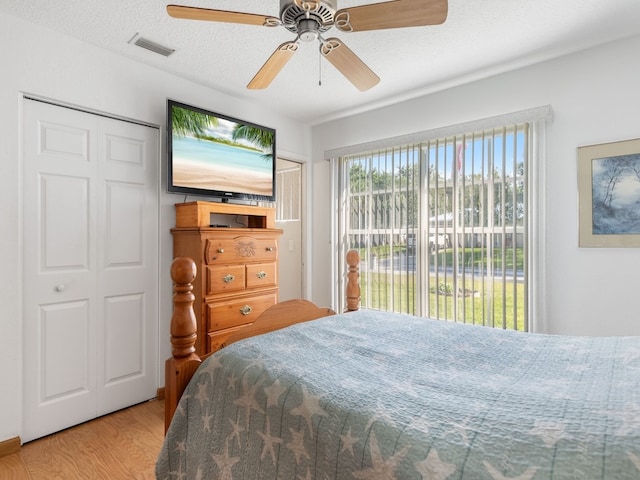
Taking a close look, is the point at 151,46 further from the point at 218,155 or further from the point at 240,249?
the point at 240,249

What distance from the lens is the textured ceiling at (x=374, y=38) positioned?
2.08 meters

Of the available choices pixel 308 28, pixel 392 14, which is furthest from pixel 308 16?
pixel 392 14

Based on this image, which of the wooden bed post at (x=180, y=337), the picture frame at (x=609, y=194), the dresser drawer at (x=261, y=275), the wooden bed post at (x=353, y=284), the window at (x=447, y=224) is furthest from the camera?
the dresser drawer at (x=261, y=275)

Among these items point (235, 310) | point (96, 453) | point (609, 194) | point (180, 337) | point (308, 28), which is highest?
point (308, 28)

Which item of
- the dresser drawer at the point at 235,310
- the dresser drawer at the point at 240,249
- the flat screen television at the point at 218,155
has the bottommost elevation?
the dresser drawer at the point at 235,310

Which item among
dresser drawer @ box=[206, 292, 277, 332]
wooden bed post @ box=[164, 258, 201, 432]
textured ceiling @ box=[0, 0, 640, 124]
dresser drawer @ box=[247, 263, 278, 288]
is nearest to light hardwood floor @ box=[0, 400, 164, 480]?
dresser drawer @ box=[206, 292, 277, 332]

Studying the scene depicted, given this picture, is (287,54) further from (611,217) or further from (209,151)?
(611,217)

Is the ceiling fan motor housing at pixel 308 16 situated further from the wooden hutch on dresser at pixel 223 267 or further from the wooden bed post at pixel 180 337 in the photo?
the wooden hutch on dresser at pixel 223 267

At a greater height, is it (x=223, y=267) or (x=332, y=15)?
(x=332, y=15)

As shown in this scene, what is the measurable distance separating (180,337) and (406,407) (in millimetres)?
875

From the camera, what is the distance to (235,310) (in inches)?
113

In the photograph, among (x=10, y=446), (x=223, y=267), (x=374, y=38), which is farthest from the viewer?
(x=223, y=267)

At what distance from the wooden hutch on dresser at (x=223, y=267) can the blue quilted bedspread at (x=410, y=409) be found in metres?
1.24

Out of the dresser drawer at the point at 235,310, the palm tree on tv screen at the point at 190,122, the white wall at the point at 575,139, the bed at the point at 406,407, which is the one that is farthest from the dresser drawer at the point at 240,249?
the white wall at the point at 575,139
